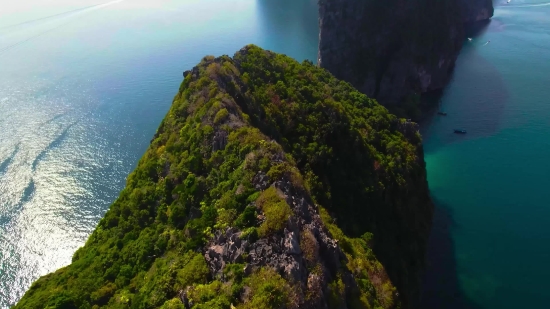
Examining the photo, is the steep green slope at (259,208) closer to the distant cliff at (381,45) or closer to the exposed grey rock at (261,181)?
the exposed grey rock at (261,181)

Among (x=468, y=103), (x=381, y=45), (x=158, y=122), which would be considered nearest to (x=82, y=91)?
(x=158, y=122)

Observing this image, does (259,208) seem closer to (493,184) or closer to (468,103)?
(493,184)

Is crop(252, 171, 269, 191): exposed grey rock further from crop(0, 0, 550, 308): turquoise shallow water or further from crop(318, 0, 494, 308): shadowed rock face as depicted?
crop(318, 0, 494, 308): shadowed rock face

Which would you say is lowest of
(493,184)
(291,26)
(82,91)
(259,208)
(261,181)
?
(493,184)

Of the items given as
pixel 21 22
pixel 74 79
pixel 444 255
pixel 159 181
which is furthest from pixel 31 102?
pixel 444 255

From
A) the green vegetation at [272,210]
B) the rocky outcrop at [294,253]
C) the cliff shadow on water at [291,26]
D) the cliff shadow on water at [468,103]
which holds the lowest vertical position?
the cliff shadow on water at [468,103]

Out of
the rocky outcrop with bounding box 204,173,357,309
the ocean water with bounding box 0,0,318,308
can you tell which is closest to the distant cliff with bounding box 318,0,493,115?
the ocean water with bounding box 0,0,318,308

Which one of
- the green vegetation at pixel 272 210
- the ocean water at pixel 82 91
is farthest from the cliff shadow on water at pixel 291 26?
the green vegetation at pixel 272 210
